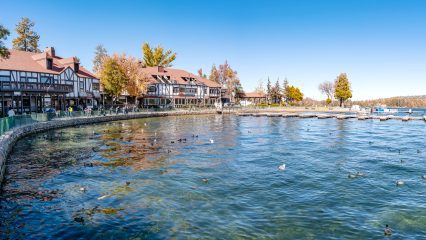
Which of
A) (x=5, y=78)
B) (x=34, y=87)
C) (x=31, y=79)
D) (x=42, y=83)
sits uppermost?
(x=31, y=79)

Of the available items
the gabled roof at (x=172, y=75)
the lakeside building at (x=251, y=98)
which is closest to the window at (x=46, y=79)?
the gabled roof at (x=172, y=75)

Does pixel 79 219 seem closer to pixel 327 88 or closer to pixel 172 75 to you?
pixel 172 75

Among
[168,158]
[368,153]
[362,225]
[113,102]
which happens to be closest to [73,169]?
[168,158]

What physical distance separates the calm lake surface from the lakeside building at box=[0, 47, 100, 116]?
2365cm

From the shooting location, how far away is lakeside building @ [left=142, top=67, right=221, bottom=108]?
8031 centimetres

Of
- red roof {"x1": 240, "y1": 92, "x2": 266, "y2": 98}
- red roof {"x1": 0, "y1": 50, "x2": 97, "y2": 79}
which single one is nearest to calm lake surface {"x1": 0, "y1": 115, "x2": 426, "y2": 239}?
red roof {"x1": 0, "y1": 50, "x2": 97, "y2": 79}

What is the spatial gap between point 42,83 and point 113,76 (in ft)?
48.8

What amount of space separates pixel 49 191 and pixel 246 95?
110690 mm

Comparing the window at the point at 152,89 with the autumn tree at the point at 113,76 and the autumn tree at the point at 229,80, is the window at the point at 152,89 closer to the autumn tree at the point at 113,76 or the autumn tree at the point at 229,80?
the autumn tree at the point at 113,76

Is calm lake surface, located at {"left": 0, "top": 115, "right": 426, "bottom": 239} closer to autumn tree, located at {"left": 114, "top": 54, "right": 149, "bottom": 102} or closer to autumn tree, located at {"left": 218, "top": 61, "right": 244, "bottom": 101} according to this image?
autumn tree, located at {"left": 114, "top": 54, "right": 149, "bottom": 102}

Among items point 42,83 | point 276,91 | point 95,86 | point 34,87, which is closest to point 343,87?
point 276,91

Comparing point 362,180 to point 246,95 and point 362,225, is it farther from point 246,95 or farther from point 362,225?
point 246,95

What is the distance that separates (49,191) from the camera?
50.4ft

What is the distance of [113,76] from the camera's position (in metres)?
61.8
